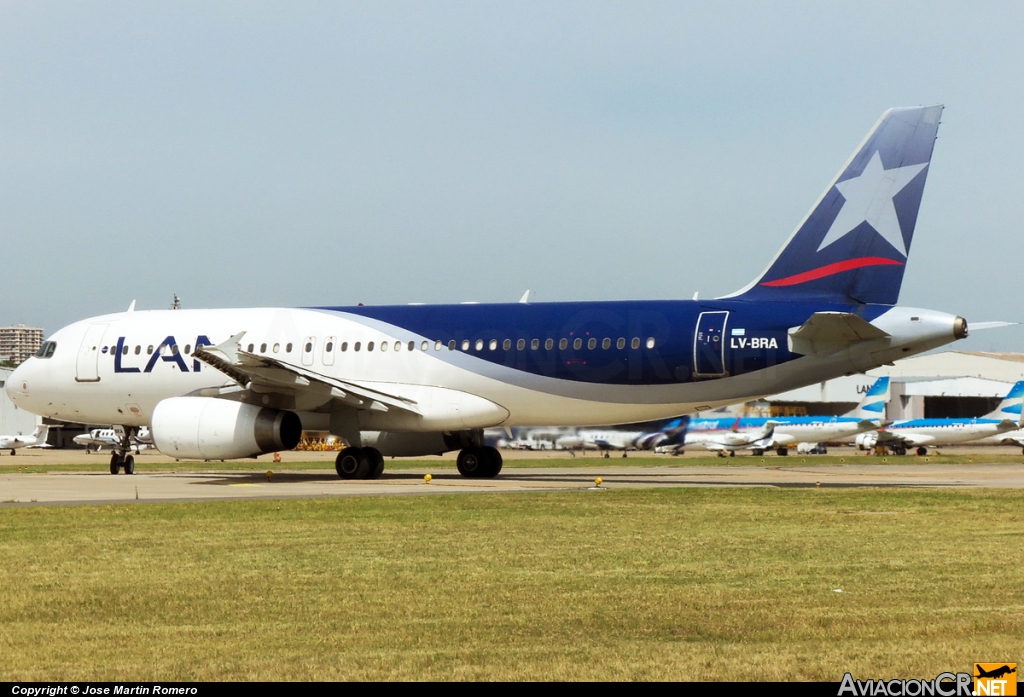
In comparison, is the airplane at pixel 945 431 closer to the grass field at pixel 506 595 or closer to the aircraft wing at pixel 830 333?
the aircraft wing at pixel 830 333

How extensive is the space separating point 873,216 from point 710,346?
4231 millimetres

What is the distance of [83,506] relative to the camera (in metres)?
18.7

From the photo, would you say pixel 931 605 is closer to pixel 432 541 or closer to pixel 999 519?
pixel 432 541

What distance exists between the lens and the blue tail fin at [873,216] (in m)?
24.3

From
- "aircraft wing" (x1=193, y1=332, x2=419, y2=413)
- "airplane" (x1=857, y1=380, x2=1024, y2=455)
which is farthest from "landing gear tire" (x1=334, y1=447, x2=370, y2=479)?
"airplane" (x1=857, y1=380, x2=1024, y2=455)

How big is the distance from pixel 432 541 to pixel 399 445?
17.4m

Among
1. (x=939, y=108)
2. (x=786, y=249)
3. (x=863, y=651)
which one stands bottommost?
(x=863, y=651)

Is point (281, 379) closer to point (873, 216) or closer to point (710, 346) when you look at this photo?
point (710, 346)

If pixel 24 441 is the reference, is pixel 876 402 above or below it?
above

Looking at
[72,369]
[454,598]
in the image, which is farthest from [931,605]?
[72,369]

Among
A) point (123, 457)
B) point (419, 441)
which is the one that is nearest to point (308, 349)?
point (419, 441)

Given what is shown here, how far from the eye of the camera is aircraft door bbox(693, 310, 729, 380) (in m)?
25.0

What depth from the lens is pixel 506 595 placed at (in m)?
9.87

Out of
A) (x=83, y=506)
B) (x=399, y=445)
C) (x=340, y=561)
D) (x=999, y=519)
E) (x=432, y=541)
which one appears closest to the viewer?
(x=340, y=561)
